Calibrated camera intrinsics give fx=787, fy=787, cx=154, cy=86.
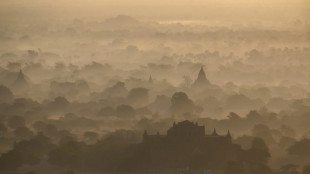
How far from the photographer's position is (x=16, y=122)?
11894cm

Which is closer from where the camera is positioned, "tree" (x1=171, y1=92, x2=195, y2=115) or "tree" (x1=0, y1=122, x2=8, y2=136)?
"tree" (x1=0, y1=122, x2=8, y2=136)

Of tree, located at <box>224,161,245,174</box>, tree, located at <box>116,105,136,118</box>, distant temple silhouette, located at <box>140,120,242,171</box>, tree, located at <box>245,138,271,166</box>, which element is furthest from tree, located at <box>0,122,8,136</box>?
tree, located at <box>224,161,245,174</box>

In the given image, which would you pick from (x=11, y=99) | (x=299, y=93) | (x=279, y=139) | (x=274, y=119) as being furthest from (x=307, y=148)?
(x=299, y=93)

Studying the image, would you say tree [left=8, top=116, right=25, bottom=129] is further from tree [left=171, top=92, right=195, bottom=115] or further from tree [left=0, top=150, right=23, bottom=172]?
tree [left=171, top=92, right=195, bottom=115]

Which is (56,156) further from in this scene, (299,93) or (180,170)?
(299,93)

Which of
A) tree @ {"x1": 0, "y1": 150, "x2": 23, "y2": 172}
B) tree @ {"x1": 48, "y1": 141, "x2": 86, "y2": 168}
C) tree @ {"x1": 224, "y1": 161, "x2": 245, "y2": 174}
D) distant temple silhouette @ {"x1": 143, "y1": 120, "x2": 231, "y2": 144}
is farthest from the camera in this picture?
tree @ {"x1": 48, "y1": 141, "x2": 86, "y2": 168}

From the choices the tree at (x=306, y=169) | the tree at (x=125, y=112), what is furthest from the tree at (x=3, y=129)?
the tree at (x=306, y=169)

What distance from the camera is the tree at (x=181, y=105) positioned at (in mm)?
144300

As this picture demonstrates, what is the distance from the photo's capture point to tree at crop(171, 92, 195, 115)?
144300 mm

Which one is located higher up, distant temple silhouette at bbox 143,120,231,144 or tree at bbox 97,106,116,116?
tree at bbox 97,106,116,116

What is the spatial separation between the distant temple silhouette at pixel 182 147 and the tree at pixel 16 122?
110 ft

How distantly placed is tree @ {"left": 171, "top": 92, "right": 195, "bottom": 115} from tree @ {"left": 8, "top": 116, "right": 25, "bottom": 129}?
107ft

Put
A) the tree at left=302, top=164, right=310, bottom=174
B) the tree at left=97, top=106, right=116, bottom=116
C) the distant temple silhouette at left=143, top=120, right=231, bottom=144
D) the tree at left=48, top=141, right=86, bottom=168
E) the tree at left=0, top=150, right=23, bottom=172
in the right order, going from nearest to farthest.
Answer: the tree at left=302, top=164, right=310, bottom=174
the tree at left=0, top=150, right=23, bottom=172
the distant temple silhouette at left=143, top=120, right=231, bottom=144
the tree at left=48, top=141, right=86, bottom=168
the tree at left=97, top=106, right=116, bottom=116

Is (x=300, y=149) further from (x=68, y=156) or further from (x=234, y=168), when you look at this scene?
(x=68, y=156)
